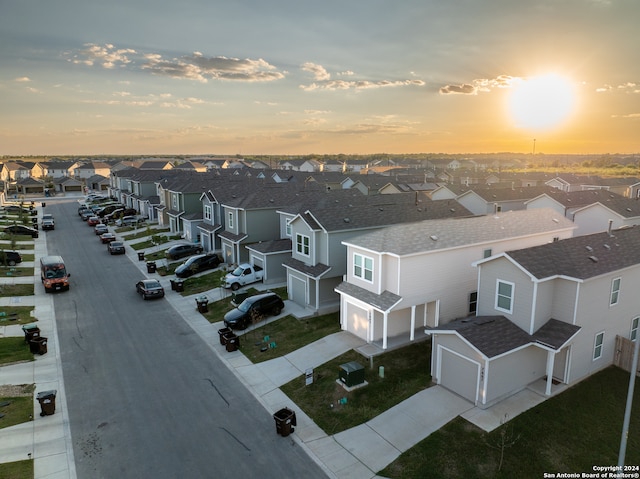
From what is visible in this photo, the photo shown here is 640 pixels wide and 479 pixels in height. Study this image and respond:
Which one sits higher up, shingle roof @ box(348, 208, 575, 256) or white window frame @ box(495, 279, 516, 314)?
shingle roof @ box(348, 208, 575, 256)

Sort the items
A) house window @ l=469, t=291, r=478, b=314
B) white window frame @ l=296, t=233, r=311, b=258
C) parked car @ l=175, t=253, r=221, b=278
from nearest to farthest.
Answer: house window @ l=469, t=291, r=478, b=314
white window frame @ l=296, t=233, r=311, b=258
parked car @ l=175, t=253, r=221, b=278

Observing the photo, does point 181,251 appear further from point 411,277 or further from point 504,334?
point 504,334

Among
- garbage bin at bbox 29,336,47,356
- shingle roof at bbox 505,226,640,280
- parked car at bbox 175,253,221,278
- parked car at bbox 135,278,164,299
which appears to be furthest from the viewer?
parked car at bbox 175,253,221,278

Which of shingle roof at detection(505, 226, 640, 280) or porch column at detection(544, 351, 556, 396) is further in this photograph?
shingle roof at detection(505, 226, 640, 280)

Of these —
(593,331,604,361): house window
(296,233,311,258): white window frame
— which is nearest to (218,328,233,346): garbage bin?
(296,233,311,258): white window frame

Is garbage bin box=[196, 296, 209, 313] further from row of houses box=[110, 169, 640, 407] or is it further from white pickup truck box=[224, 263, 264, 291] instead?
row of houses box=[110, 169, 640, 407]

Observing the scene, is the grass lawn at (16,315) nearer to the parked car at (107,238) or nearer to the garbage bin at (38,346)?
the garbage bin at (38,346)

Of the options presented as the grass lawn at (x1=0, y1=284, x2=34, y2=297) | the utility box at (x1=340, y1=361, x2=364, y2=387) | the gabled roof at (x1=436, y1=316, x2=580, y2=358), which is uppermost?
the gabled roof at (x1=436, y1=316, x2=580, y2=358)
